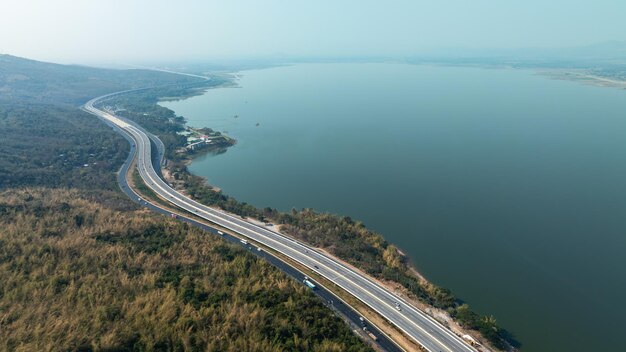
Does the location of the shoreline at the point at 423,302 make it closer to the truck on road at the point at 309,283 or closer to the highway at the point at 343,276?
the highway at the point at 343,276

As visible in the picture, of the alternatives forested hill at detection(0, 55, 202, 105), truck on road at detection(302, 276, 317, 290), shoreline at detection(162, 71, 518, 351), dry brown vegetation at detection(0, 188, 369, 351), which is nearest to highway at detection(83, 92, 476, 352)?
shoreline at detection(162, 71, 518, 351)

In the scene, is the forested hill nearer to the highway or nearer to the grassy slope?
the highway

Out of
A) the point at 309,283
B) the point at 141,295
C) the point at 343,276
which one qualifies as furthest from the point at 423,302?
the point at 141,295

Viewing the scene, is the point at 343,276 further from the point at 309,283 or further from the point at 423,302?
the point at 423,302

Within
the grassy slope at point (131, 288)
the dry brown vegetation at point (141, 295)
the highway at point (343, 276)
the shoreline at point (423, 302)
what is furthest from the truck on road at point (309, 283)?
the shoreline at point (423, 302)

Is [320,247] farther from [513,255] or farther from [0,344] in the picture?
[0,344]

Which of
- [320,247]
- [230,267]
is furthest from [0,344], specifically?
[320,247]
